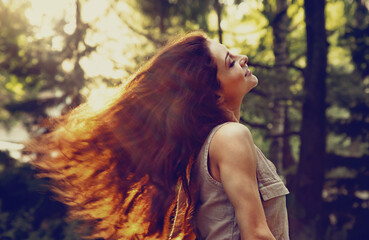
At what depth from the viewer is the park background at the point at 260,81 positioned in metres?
6.28

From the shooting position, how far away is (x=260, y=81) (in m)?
6.53

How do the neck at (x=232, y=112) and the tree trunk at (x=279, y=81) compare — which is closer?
the neck at (x=232, y=112)

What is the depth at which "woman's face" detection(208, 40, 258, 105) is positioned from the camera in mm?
2033

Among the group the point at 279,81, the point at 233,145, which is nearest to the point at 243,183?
the point at 233,145

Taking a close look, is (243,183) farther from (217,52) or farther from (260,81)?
(260,81)

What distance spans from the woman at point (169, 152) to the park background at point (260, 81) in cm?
42

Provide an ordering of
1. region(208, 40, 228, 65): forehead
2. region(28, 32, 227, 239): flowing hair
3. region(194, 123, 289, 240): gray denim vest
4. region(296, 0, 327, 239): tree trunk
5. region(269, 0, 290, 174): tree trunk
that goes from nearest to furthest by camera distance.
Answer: region(194, 123, 289, 240): gray denim vest < region(28, 32, 227, 239): flowing hair < region(208, 40, 228, 65): forehead < region(296, 0, 327, 239): tree trunk < region(269, 0, 290, 174): tree trunk

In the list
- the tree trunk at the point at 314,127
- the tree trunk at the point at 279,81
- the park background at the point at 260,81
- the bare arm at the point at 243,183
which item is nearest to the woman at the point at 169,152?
the bare arm at the point at 243,183

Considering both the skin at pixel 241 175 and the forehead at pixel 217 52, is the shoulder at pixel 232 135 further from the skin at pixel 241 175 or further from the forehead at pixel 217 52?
the forehead at pixel 217 52

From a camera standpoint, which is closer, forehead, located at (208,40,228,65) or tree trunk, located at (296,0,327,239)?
forehead, located at (208,40,228,65)

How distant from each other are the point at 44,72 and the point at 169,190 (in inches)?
406

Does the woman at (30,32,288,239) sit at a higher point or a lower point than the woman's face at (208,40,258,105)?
lower

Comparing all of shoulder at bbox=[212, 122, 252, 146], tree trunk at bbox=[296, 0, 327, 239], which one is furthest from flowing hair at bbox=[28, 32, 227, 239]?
tree trunk at bbox=[296, 0, 327, 239]

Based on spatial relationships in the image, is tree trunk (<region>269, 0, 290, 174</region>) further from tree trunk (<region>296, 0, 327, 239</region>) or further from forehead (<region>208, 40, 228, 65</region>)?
forehead (<region>208, 40, 228, 65</region>)
